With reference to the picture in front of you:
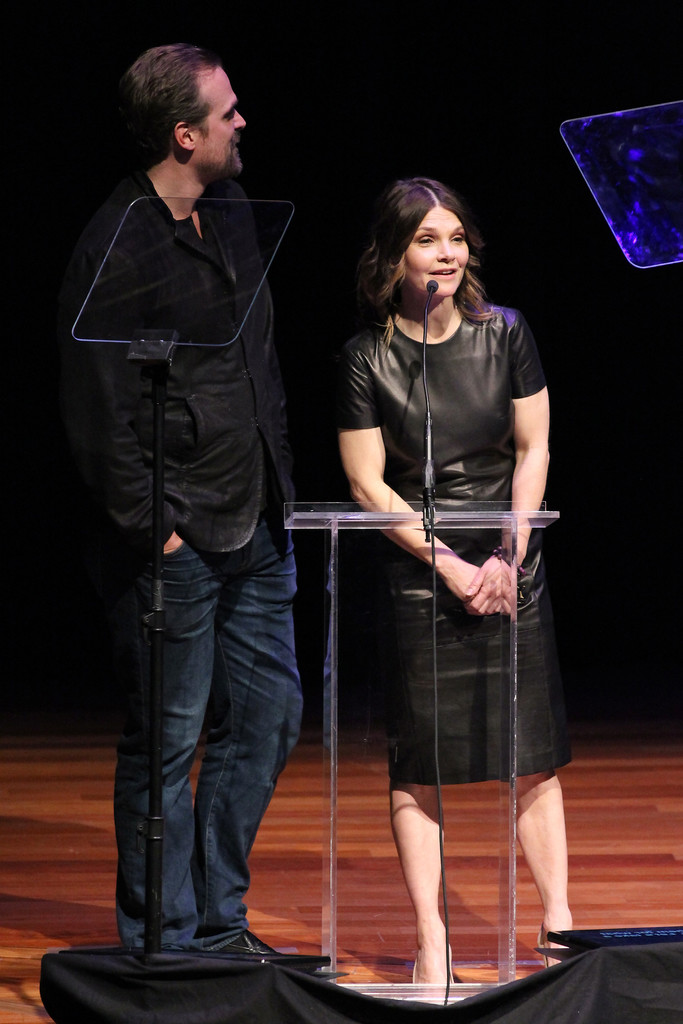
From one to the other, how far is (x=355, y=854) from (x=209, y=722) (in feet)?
1.52

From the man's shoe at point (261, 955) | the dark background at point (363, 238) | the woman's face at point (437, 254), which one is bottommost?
the man's shoe at point (261, 955)

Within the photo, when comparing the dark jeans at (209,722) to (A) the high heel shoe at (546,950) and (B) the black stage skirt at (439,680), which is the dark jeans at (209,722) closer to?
(B) the black stage skirt at (439,680)

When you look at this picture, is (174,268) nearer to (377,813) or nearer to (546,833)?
(377,813)

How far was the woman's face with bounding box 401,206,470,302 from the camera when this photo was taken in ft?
8.38

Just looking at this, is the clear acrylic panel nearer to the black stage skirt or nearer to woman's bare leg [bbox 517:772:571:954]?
the black stage skirt

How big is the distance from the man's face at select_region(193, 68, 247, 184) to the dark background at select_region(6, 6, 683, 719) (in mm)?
2880

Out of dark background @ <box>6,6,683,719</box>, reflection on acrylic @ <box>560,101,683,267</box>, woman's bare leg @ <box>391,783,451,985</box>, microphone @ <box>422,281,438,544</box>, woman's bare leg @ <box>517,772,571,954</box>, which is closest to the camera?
microphone @ <box>422,281,438,544</box>

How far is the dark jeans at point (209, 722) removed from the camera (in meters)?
2.48

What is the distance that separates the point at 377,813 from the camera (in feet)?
7.92

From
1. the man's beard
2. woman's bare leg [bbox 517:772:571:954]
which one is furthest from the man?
woman's bare leg [bbox 517:772:571:954]

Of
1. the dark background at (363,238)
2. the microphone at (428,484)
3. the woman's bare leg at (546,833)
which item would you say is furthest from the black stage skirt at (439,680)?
the dark background at (363,238)

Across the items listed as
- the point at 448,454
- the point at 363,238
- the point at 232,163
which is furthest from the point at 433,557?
the point at 363,238

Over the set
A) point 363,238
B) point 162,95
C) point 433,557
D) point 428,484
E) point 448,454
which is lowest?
point 433,557

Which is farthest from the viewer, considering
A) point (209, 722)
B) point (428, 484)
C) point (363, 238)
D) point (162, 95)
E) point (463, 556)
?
point (363, 238)
